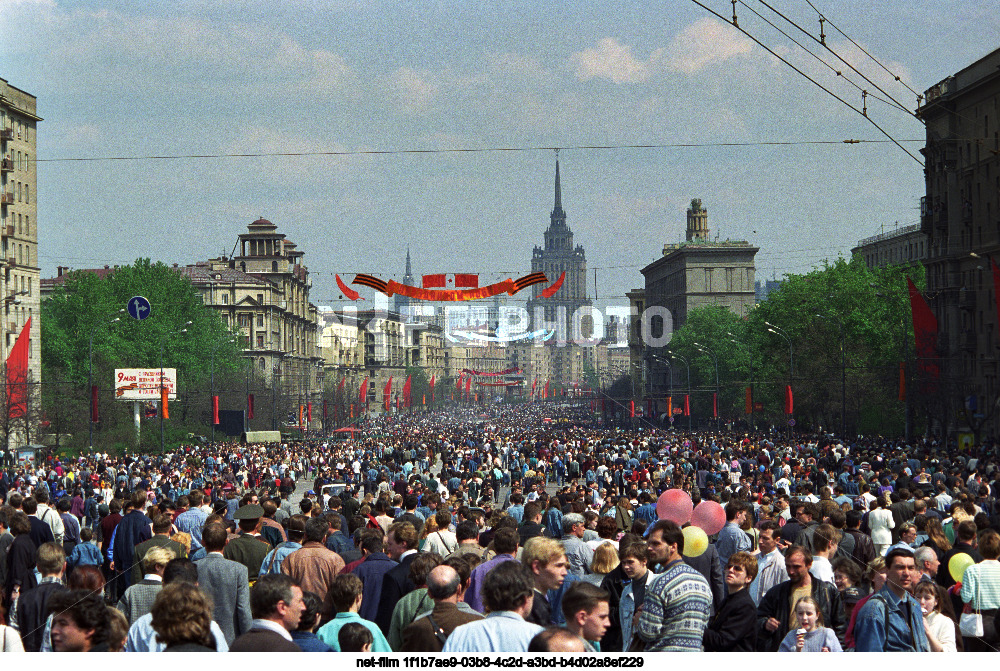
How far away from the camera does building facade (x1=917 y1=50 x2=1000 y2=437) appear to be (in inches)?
2267

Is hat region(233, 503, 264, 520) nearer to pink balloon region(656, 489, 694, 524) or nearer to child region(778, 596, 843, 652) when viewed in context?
A: pink balloon region(656, 489, 694, 524)

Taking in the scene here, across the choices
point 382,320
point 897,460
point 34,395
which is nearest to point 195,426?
point 34,395

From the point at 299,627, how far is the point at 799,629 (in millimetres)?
2921

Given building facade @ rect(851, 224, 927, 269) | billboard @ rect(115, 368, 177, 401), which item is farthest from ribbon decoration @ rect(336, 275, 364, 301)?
building facade @ rect(851, 224, 927, 269)

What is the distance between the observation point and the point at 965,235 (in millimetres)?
65750

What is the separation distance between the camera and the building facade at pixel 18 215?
69750 mm

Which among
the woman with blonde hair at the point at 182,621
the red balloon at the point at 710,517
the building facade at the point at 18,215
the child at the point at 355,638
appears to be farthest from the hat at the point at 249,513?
the building facade at the point at 18,215

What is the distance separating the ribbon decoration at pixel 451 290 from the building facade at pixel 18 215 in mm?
39117

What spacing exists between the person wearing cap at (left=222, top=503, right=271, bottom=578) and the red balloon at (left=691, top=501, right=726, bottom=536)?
4085 mm

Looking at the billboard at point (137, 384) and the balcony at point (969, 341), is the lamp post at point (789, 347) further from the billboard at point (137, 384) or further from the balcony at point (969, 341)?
the billboard at point (137, 384)

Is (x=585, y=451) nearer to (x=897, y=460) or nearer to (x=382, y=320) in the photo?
(x=897, y=460)

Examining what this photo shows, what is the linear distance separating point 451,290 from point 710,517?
2289 centimetres

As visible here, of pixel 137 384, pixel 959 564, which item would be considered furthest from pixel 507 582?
pixel 137 384

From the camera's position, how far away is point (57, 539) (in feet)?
54.9
